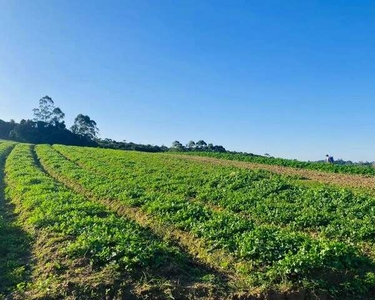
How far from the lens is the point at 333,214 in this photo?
46.7ft

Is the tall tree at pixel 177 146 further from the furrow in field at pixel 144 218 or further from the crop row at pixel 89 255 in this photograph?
the crop row at pixel 89 255

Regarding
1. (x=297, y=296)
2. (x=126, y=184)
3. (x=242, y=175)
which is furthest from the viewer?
(x=242, y=175)

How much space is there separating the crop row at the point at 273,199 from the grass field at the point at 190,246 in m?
0.06

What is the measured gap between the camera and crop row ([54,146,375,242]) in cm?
1309

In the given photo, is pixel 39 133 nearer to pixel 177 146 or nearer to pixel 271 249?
pixel 177 146

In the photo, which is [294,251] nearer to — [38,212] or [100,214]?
[100,214]

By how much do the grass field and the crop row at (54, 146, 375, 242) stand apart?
0.06 meters

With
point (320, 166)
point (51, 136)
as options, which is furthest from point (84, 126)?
point (320, 166)

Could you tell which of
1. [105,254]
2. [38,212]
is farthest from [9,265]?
[38,212]

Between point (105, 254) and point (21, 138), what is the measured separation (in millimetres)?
92481

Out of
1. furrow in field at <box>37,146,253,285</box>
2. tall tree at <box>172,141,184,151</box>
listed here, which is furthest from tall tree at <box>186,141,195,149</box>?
furrow in field at <box>37,146,253,285</box>

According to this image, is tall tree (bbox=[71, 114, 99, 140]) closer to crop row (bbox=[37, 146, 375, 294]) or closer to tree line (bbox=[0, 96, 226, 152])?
tree line (bbox=[0, 96, 226, 152])

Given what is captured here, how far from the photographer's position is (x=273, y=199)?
682 inches

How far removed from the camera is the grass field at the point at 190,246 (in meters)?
8.20
